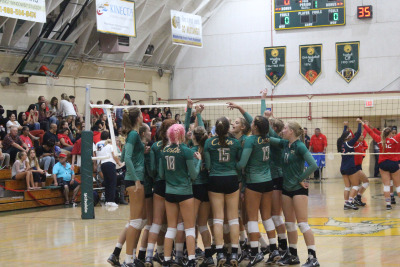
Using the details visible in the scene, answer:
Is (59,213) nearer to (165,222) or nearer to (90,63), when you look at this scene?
(165,222)

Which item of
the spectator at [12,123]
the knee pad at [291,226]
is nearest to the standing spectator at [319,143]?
the spectator at [12,123]

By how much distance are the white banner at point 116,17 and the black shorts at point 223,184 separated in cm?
1315

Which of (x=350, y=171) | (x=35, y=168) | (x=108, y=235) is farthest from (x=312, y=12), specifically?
(x=108, y=235)

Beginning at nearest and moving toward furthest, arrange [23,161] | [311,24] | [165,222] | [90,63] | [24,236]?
[165,222]
[24,236]
[23,161]
[90,63]
[311,24]

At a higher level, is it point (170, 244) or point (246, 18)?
point (246, 18)

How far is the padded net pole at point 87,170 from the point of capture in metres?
12.5

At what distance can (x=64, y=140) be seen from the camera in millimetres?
18234

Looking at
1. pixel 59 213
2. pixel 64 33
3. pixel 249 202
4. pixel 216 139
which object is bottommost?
pixel 59 213

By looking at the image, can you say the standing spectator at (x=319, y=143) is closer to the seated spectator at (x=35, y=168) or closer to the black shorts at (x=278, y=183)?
the seated spectator at (x=35, y=168)

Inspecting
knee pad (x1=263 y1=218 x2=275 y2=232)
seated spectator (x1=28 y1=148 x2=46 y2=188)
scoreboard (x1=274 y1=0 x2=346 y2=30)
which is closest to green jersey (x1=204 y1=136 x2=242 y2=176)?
knee pad (x1=263 y1=218 x2=275 y2=232)

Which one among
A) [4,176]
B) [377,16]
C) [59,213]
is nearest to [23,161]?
[4,176]

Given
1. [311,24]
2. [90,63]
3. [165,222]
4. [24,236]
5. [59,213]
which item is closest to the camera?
[165,222]

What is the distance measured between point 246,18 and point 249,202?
2018 centimetres

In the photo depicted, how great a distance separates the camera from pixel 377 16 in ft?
81.5
